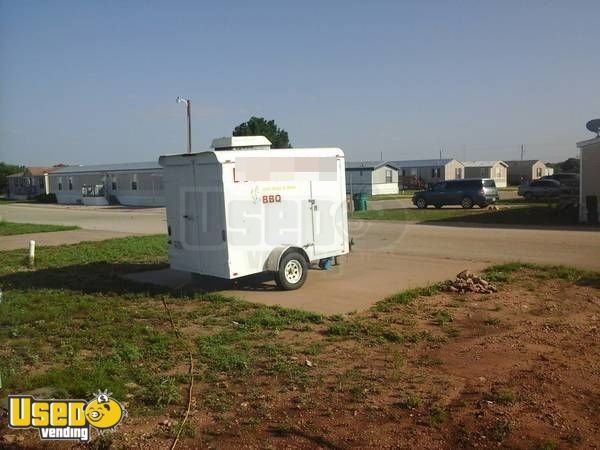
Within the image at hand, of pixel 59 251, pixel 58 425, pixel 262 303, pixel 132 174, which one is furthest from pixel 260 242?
pixel 132 174

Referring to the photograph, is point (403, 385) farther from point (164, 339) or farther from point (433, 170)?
point (433, 170)

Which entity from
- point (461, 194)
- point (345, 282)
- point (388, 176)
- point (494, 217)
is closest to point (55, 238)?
point (345, 282)

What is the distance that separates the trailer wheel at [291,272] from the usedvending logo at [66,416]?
5349mm

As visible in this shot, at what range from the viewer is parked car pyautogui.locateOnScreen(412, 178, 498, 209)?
3067 cm

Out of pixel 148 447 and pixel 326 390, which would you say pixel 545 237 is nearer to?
pixel 326 390

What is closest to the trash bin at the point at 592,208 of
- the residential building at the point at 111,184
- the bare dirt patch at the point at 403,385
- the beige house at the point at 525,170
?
the bare dirt patch at the point at 403,385

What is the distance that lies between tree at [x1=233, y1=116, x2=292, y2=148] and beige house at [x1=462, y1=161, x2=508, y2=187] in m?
28.2

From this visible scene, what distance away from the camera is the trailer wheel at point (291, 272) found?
10.2 m

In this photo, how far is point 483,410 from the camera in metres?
4.84

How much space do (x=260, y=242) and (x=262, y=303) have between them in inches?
48.2

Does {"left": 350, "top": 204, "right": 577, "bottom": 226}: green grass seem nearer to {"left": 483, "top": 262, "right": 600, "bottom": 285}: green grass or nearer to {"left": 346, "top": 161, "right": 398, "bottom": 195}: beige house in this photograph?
{"left": 483, "top": 262, "right": 600, "bottom": 285}: green grass

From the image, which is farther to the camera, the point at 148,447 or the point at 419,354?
the point at 419,354

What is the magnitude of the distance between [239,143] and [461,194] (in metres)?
23.0

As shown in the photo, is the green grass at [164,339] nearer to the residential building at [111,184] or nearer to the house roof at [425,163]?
the residential building at [111,184]
